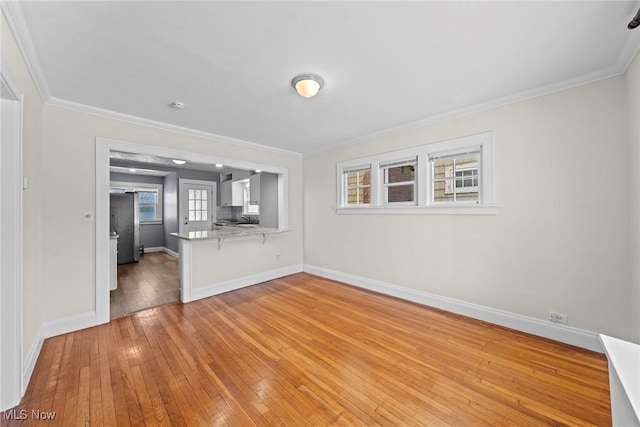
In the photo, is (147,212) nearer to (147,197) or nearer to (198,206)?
(147,197)

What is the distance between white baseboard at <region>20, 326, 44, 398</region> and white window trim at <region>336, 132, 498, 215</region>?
12.9 ft

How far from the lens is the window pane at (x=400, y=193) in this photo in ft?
12.0

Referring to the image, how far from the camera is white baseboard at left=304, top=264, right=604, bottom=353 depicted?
7.61 feet

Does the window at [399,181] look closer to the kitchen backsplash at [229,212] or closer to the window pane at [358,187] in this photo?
the window pane at [358,187]

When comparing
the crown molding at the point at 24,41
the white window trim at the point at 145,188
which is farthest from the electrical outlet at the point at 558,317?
the white window trim at the point at 145,188

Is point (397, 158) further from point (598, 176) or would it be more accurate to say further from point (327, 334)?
point (327, 334)

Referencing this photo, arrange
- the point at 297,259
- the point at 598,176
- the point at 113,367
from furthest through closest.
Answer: the point at 297,259 < the point at 598,176 < the point at 113,367

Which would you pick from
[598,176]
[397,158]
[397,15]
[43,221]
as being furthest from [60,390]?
[598,176]

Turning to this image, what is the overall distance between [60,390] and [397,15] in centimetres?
355

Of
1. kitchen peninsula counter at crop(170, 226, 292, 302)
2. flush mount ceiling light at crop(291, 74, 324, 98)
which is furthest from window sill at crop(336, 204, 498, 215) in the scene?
flush mount ceiling light at crop(291, 74, 324, 98)

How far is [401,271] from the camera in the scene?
3670 mm

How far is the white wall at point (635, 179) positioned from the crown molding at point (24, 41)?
170 inches

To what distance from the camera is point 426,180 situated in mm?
3383

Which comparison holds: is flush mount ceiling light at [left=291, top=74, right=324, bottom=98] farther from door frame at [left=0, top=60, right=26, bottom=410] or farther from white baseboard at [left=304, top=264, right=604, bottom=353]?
white baseboard at [left=304, top=264, right=604, bottom=353]
